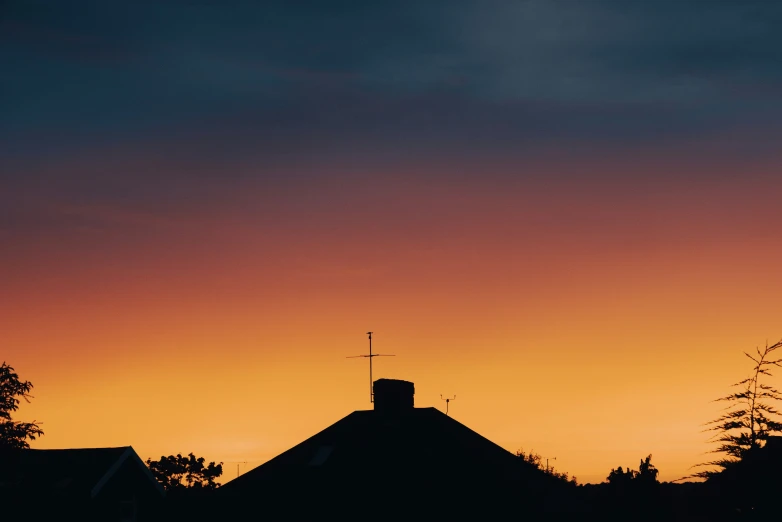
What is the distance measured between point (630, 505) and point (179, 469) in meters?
112

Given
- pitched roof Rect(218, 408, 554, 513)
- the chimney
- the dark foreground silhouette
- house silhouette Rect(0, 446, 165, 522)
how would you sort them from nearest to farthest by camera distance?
the dark foreground silhouette → pitched roof Rect(218, 408, 554, 513) → the chimney → house silhouette Rect(0, 446, 165, 522)

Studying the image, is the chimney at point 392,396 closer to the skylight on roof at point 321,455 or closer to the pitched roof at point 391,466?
the pitched roof at point 391,466

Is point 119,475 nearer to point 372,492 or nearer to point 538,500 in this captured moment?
point 372,492

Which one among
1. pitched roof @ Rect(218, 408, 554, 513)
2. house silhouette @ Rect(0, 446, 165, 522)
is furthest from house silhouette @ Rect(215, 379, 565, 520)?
house silhouette @ Rect(0, 446, 165, 522)

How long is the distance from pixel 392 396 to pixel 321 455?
17.0 feet

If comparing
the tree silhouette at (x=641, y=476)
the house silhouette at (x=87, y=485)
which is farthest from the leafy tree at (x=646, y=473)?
the house silhouette at (x=87, y=485)

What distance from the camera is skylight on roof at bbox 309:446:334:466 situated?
185 ft

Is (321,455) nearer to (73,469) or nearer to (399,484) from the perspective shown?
(399,484)

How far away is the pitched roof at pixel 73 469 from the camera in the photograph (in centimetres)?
6391

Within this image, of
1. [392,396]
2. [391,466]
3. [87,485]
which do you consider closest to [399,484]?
[391,466]

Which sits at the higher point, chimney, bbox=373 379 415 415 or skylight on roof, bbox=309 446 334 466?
chimney, bbox=373 379 415 415

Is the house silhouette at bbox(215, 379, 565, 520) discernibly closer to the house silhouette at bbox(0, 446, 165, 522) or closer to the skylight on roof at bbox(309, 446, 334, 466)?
the skylight on roof at bbox(309, 446, 334, 466)

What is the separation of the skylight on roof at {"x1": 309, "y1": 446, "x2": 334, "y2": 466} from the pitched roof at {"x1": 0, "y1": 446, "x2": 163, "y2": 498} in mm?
15211

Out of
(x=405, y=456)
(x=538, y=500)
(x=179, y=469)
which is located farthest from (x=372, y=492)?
(x=179, y=469)
